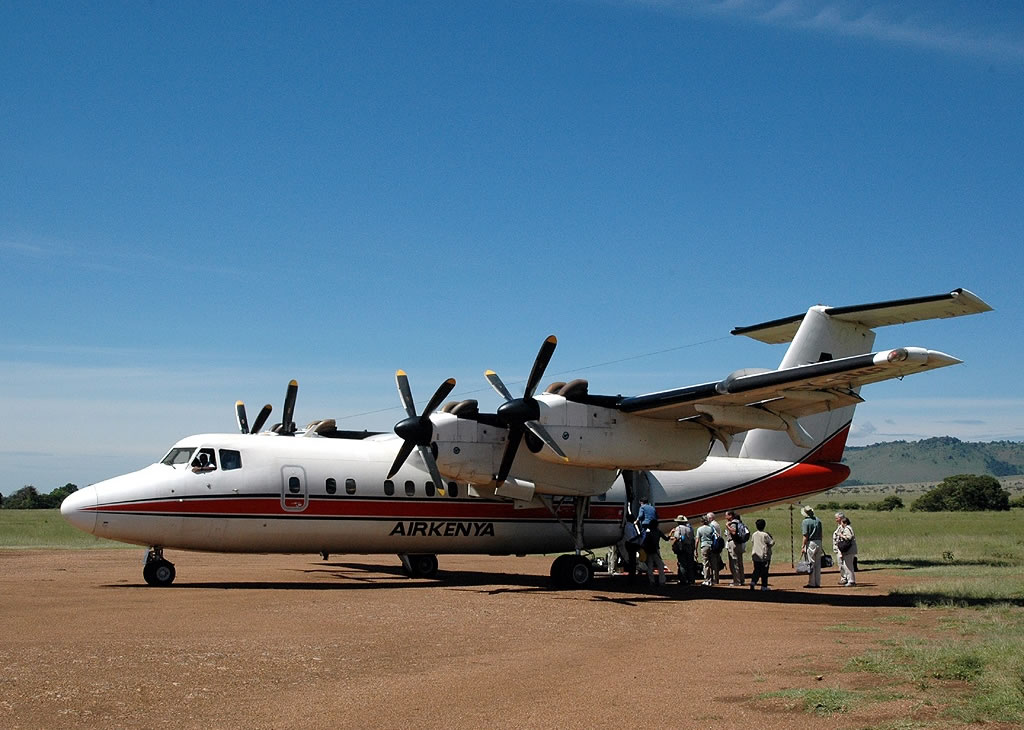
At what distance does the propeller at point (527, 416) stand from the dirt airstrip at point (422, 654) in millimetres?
2770

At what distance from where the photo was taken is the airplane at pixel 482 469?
18844mm

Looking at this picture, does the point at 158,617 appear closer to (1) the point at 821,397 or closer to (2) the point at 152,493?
(2) the point at 152,493

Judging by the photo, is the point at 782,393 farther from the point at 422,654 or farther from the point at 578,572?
the point at 422,654

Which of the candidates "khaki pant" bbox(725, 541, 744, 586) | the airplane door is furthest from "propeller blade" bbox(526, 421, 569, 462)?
"khaki pant" bbox(725, 541, 744, 586)

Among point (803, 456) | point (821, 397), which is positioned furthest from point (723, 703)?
point (803, 456)

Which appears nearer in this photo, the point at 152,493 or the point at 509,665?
the point at 509,665

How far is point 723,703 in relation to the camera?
880 cm

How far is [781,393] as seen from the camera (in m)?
18.9

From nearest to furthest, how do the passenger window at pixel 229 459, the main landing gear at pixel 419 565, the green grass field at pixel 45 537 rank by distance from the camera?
the passenger window at pixel 229 459 < the main landing gear at pixel 419 565 < the green grass field at pixel 45 537

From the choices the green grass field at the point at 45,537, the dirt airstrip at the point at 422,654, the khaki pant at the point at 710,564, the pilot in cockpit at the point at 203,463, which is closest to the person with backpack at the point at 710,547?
the khaki pant at the point at 710,564

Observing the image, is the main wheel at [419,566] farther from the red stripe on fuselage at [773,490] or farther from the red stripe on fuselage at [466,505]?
the red stripe on fuselage at [773,490]

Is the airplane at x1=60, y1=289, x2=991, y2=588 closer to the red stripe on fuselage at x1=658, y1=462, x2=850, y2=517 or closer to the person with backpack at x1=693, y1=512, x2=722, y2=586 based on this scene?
the person with backpack at x1=693, y1=512, x2=722, y2=586

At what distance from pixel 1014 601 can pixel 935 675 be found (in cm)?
910

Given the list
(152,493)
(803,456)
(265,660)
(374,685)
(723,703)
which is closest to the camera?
(723,703)
